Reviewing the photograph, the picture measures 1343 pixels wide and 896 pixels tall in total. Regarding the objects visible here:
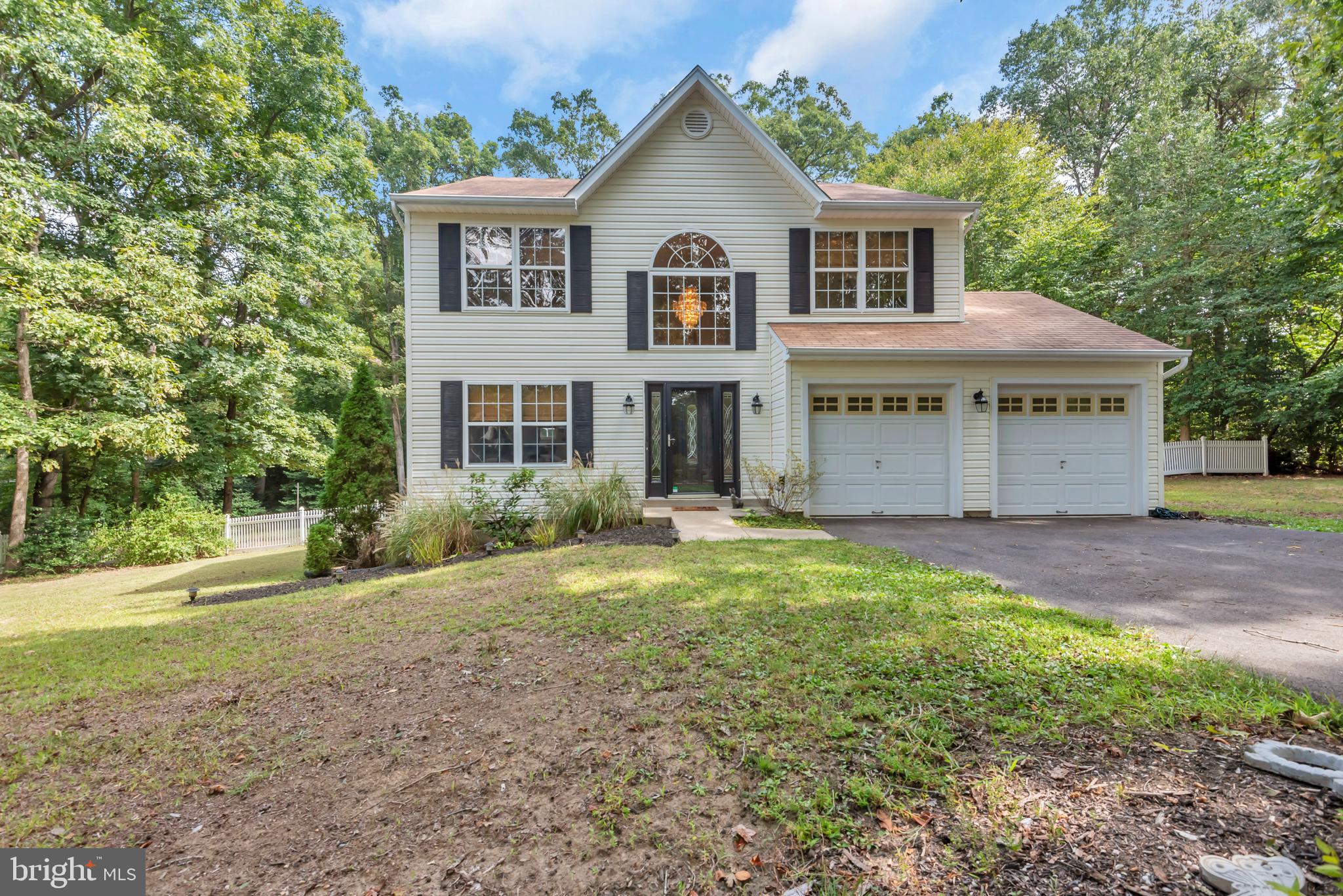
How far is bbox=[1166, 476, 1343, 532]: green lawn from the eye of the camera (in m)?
8.58

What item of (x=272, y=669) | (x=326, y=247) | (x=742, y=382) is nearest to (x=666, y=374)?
(x=742, y=382)

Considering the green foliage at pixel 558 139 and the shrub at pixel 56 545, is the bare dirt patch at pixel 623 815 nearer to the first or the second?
the shrub at pixel 56 545

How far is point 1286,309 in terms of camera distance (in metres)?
15.1

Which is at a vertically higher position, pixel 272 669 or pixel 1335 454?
pixel 1335 454

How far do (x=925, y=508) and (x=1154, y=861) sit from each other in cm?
782

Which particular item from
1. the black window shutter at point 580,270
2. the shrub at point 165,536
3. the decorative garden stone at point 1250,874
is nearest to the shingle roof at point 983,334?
the black window shutter at point 580,270

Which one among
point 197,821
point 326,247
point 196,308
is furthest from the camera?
point 326,247

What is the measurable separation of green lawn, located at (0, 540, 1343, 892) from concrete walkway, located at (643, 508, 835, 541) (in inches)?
88.4

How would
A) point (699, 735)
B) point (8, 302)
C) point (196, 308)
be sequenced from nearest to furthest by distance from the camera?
point (699, 735) < point (8, 302) < point (196, 308)

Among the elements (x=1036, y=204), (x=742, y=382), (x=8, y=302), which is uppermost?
(x=1036, y=204)

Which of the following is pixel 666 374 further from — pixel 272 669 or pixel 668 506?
pixel 272 669

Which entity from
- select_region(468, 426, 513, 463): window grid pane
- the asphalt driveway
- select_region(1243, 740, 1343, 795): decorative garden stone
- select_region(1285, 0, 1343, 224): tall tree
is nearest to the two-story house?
select_region(468, 426, 513, 463): window grid pane

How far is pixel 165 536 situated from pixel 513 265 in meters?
10.0

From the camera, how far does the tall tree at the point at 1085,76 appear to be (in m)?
22.1
